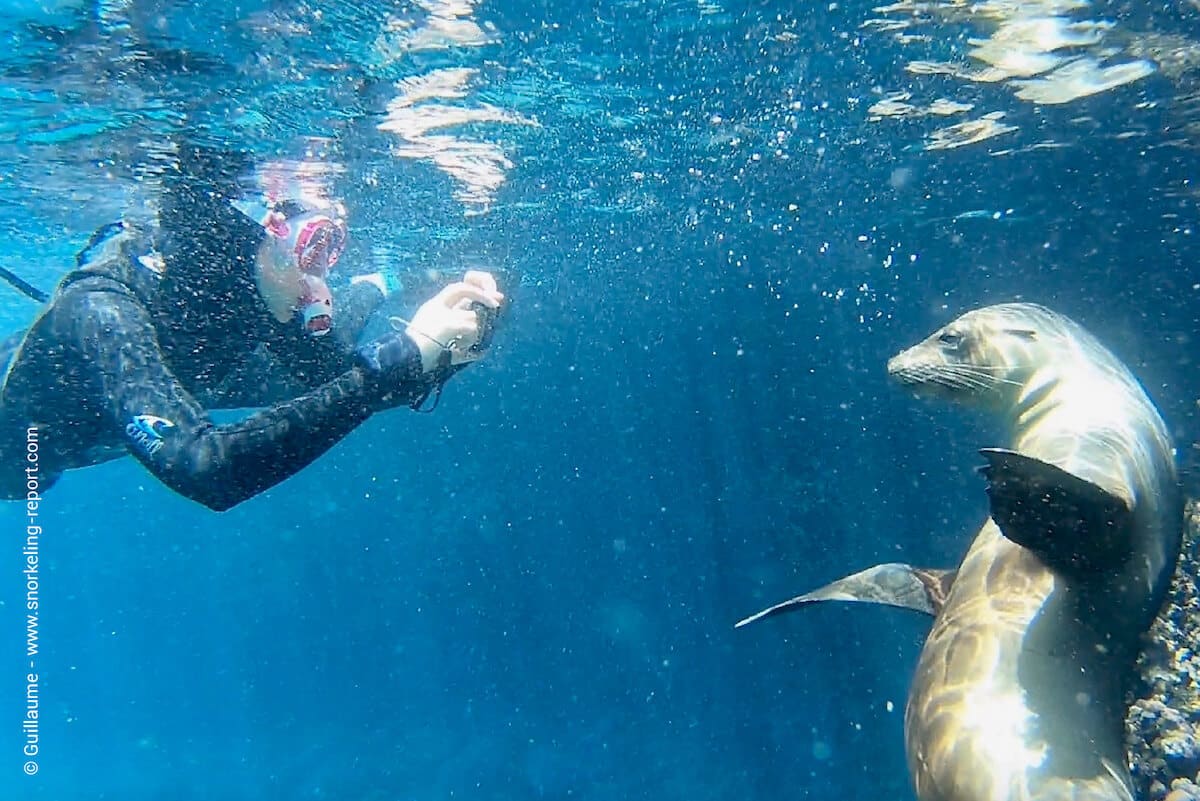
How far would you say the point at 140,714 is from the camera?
80.2 m

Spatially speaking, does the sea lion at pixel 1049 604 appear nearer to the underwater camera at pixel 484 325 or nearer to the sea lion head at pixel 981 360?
the sea lion head at pixel 981 360

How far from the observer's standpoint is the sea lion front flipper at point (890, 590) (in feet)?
12.5

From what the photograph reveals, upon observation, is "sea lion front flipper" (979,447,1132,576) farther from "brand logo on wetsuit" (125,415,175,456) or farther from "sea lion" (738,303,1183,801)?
"brand logo on wetsuit" (125,415,175,456)

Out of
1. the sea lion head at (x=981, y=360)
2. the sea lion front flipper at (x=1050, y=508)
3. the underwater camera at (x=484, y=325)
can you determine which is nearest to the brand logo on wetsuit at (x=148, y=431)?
the underwater camera at (x=484, y=325)

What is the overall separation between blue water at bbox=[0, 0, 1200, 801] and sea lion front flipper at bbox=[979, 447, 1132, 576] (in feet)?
7.11

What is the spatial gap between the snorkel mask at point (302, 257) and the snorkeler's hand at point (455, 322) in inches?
55.8

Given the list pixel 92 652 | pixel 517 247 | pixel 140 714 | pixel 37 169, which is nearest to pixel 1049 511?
pixel 37 169

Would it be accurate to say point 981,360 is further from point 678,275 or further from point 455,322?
point 678,275

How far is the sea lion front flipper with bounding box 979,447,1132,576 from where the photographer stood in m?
2.78

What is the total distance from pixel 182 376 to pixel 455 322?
7.68 ft

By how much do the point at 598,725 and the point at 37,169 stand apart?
24863mm

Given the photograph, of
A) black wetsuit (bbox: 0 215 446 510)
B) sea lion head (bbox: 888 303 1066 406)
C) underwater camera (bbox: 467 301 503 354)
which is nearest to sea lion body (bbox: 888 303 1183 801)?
sea lion head (bbox: 888 303 1066 406)

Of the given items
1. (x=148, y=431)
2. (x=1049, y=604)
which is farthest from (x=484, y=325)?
(x=1049, y=604)

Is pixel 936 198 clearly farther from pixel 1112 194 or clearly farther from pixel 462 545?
pixel 462 545
